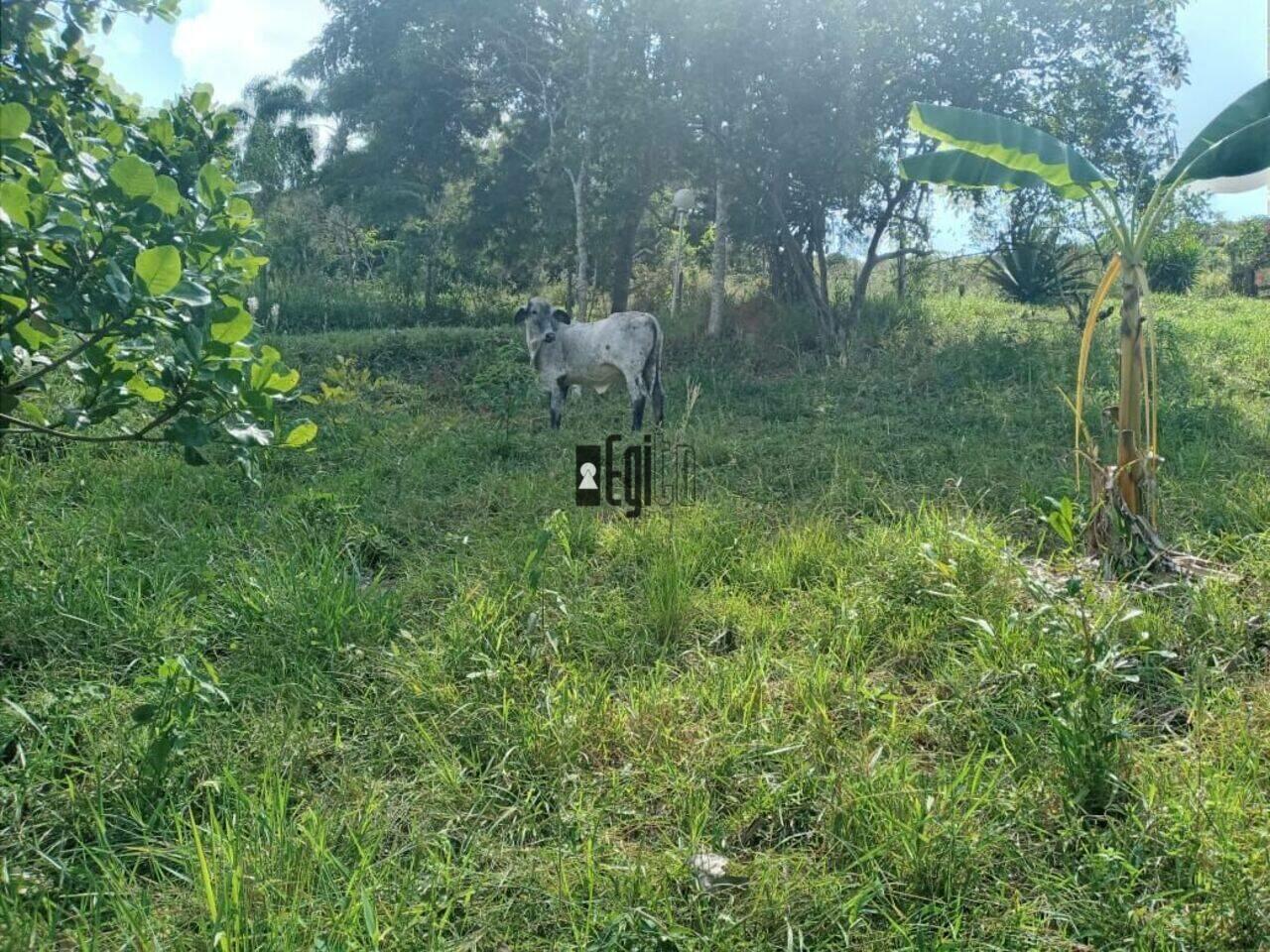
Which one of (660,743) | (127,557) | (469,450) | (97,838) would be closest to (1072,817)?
(660,743)

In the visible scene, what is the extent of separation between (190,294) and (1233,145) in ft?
13.6

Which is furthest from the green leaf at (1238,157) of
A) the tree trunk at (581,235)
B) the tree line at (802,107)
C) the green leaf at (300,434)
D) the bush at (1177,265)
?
the bush at (1177,265)

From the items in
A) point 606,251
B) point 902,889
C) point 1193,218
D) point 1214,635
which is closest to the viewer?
point 902,889

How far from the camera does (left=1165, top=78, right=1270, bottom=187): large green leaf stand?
3.50m

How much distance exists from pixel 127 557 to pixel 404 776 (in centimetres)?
222

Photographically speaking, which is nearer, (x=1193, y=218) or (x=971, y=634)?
(x=971, y=634)

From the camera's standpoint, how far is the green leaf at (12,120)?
1.25 metres

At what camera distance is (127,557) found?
371cm

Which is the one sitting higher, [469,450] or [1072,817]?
[469,450]

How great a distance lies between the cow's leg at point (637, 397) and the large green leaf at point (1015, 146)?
350 cm

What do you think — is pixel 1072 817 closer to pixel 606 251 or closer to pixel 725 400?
pixel 725 400

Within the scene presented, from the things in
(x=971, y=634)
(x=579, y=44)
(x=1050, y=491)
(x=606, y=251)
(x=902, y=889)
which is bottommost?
(x=902, y=889)

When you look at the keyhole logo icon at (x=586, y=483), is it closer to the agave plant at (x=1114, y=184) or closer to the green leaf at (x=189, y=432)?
the agave plant at (x=1114, y=184)

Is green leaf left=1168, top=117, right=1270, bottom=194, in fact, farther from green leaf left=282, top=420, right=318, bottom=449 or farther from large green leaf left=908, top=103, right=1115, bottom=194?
green leaf left=282, top=420, right=318, bottom=449
